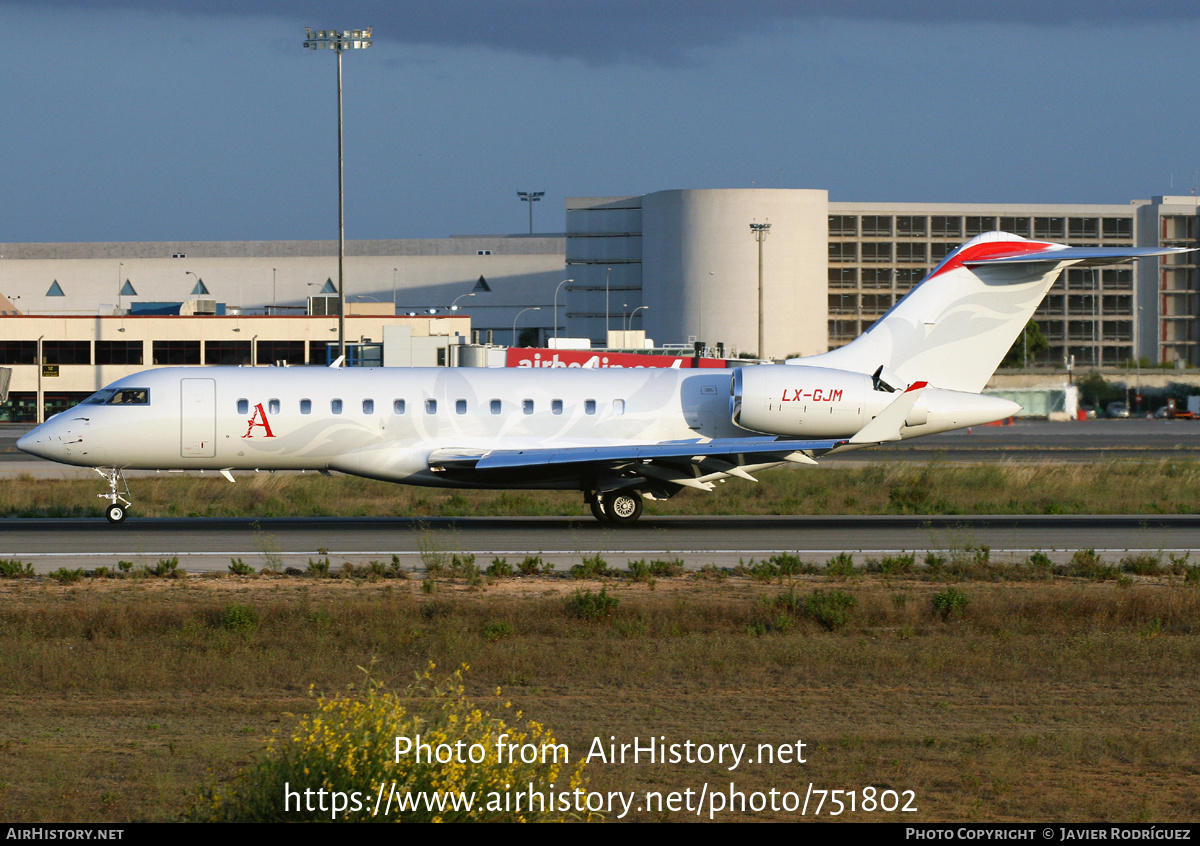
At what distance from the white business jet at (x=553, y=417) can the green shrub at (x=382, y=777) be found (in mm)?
16799

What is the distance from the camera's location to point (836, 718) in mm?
10711

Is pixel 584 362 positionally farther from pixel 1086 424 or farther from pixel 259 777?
pixel 259 777

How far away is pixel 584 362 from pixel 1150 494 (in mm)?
33626

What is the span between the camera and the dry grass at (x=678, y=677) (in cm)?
870

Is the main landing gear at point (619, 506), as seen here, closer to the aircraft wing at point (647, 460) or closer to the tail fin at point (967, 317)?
the aircraft wing at point (647, 460)

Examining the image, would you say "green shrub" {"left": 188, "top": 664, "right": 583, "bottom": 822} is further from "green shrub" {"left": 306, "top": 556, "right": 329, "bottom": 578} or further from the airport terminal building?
the airport terminal building

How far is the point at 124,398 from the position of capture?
24984mm

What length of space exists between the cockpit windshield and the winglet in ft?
46.1

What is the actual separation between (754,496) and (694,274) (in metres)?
94.8

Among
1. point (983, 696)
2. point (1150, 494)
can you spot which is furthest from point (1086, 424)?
point (983, 696)

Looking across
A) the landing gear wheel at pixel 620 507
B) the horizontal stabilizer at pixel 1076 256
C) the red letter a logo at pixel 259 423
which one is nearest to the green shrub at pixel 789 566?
the landing gear wheel at pixel 620 507

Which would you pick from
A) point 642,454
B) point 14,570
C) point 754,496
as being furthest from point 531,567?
point 754,496

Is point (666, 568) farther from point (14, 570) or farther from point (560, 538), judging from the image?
point (14, 570)

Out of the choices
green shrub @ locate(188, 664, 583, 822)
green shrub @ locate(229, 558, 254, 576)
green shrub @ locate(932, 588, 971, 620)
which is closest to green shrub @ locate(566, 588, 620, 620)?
green shrub @ locate(932, 588, 971, 620)
